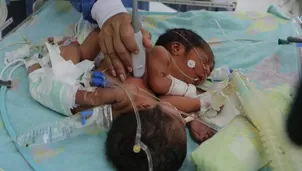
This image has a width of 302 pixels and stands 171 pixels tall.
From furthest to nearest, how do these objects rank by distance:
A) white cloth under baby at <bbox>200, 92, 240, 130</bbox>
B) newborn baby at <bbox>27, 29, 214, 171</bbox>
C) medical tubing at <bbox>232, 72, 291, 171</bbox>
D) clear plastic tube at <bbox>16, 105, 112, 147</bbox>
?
1. white cloth under baby at <bbox>200, 92, 240, 130</bbox>
2. clear plastic tube at <bbox>16, 105, 112, 147</bbox>
3. newborn baby at <bbox>27, 29, 214, 171</bbox>
4. medical tubing at <bbox>232, 72, 291, 171</bbox>

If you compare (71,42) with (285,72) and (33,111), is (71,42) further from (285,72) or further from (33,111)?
(285,72)

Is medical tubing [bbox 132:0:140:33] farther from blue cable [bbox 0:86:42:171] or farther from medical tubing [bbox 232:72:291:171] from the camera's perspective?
blue cable [bbox 0:86:42:171]

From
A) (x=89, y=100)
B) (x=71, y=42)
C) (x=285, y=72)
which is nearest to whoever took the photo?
(x=89, y=100)

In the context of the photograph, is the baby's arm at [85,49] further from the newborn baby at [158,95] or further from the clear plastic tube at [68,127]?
the clear plastic tube at [68,127]

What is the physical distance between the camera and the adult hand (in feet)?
4.34

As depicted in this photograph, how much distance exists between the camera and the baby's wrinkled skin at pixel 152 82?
130 centimetres

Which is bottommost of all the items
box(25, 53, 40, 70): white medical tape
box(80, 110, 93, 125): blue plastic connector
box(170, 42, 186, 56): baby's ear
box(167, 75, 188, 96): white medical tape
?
box(167, 75, 188, 96): white medical tape

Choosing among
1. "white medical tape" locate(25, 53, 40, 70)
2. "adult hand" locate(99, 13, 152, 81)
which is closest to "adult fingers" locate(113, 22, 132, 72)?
"adult hand" locate(99, 13, 152, 81)

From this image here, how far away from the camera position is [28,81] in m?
1.47

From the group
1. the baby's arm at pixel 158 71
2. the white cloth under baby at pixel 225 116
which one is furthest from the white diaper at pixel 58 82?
the white cloth under baby at pixel 225 116

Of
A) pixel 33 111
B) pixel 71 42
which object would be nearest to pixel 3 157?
pixel 33 111

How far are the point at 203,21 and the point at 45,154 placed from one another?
1103 millimetres

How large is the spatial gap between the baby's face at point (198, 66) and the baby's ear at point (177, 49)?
30 mm

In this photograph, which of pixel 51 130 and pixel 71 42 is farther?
pixel 71 42
